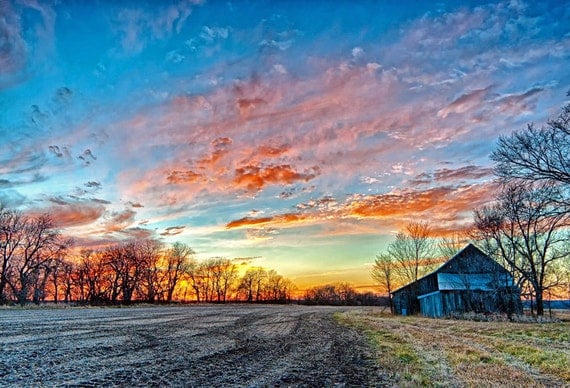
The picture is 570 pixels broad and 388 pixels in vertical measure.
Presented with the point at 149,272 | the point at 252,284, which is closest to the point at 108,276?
the point at 149,272

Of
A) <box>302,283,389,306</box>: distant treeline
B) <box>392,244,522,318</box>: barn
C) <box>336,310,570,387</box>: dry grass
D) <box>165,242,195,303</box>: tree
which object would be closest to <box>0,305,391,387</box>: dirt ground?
<box>336,310,570,387</box>: dry grass

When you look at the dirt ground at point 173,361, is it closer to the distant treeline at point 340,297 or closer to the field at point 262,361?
the field at point 262,361

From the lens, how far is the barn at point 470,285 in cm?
3975

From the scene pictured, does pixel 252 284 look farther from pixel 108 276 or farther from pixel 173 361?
pixel 173 361

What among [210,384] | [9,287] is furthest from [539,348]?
[9,287]

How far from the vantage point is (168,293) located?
91.1 meters

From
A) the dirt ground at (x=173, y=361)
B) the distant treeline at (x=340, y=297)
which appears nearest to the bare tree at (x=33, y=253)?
the dirt ground at (x=173, y=361)

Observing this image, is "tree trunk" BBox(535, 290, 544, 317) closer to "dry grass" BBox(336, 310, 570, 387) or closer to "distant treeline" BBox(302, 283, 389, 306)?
"dry grass" BBox(336, 310, 570, 387)

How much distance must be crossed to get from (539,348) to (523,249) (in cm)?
2937

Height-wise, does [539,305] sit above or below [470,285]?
below

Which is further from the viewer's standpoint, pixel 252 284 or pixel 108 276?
pixel 252 284

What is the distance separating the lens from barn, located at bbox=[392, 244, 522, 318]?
39.8 meters

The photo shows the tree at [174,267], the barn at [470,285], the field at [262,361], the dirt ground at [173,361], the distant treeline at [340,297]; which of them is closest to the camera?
the dirt ground at [173,361]

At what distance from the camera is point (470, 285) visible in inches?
1687
